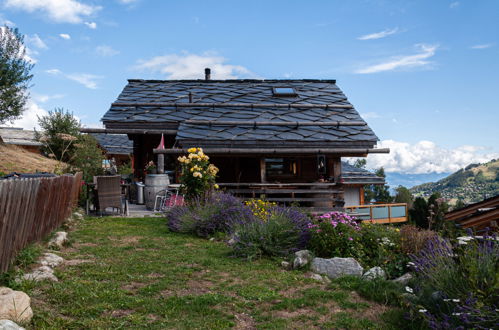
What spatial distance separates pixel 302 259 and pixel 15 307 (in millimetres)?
3645

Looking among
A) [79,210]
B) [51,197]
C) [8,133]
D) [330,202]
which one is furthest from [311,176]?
[8,133]

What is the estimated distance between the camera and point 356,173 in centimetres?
2102

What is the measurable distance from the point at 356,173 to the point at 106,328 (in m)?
19.0

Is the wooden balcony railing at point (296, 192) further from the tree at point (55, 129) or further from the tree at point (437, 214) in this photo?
the tree at point (55, 129)

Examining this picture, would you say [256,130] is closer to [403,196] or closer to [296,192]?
[296,192]

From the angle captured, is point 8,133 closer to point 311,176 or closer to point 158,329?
point 311,176

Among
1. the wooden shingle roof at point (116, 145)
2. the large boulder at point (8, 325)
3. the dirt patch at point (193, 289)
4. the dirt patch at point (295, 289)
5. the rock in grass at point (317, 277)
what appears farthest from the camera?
the wooden shingle roof at point (116, 145)

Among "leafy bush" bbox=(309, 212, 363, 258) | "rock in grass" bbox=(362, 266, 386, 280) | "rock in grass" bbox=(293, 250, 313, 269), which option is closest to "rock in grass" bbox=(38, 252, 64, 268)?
"rock in grass" bbox=(293, 250, 313, 269)

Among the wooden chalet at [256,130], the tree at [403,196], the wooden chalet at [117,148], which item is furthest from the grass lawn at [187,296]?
the tree at [403,196]

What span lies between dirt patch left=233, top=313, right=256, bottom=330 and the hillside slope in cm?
1261

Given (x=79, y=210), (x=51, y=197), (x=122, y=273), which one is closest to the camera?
(x=122, y=273)

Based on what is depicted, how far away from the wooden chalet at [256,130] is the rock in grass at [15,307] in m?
8.61

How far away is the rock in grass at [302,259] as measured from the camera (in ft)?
18.5

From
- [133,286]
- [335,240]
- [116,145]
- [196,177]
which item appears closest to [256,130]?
[196,177]
